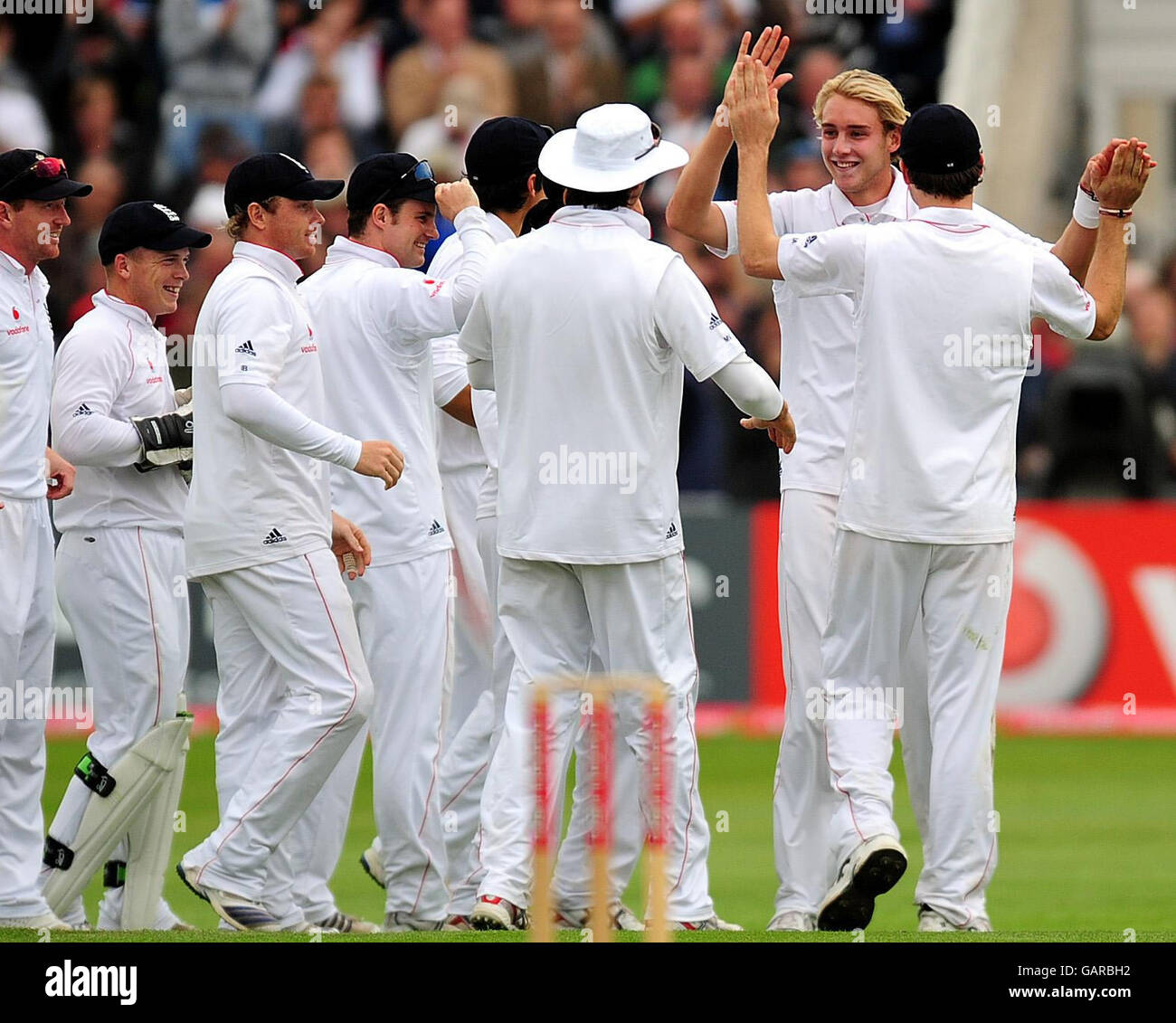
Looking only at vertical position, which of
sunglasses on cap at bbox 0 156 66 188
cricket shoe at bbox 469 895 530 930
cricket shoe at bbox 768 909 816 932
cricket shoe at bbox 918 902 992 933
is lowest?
cricket shoe at bbox 768 909 816 932

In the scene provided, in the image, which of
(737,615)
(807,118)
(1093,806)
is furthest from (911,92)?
(1093,806)

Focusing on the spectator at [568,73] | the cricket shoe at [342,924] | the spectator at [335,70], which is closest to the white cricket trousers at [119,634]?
the cricket shoe at [342,924]

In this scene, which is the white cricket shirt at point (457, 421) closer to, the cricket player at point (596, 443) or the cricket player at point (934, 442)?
the cricket player at point (596, 443)

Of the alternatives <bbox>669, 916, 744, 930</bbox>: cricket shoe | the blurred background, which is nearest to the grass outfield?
<bbox>669, 916, 744, 930</bbox>: cricket shoe

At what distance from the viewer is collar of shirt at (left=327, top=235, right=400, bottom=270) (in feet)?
25.0

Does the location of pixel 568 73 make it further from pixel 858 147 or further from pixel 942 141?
pixel 942 141

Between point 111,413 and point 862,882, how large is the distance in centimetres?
311

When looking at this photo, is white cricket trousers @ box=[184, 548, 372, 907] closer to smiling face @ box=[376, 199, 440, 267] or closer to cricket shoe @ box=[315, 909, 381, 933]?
cricket shoe @ box=[315, 909, 381, 933]

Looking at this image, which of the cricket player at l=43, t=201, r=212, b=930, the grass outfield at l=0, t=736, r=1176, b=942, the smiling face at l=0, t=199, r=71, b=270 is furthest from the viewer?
the grass outfield at l=0, t=736, r=1176, b=942

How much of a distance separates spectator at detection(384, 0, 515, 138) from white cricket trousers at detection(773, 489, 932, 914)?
31.4 ft

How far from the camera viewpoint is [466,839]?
805 cm

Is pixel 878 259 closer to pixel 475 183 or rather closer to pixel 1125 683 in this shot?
pixel 475 183

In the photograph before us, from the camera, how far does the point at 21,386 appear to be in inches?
280

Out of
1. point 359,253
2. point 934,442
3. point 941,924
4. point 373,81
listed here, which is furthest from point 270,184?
point 373,81
